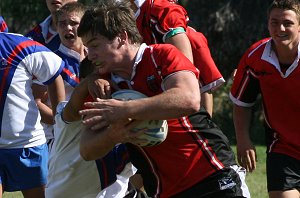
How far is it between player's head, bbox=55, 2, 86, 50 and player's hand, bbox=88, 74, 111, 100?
91.0 inches

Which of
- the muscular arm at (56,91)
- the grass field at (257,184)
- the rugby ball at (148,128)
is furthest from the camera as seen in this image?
the grass field at (257,184)

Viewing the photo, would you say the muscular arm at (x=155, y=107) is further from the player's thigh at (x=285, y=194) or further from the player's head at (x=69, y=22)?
the player's head at (x=69, y=22)

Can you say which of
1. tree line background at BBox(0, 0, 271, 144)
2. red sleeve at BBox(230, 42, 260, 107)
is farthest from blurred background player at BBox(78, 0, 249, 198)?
tree line background at BBox(0, 0, 271, 144)

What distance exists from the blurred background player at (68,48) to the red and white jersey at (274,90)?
137cm

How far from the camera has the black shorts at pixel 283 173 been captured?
235 inches

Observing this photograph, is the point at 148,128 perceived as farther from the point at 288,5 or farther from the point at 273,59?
the point at 288,5

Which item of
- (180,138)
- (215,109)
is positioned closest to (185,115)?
(180,138)

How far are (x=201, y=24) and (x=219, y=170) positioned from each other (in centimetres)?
1398

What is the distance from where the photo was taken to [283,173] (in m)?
5.98

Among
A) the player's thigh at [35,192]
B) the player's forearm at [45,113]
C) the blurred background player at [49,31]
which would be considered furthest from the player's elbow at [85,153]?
the blurred background player at [49,31]

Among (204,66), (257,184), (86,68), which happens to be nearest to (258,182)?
(257,184)

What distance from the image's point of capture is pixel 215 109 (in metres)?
16.7

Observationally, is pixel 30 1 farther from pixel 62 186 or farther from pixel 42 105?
pixel 62 186

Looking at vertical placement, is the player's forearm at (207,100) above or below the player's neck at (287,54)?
below
